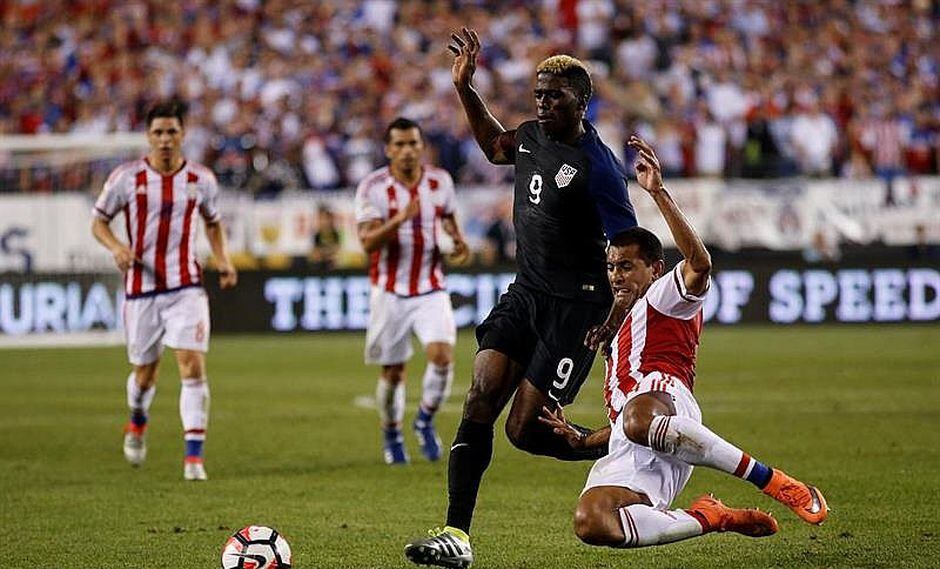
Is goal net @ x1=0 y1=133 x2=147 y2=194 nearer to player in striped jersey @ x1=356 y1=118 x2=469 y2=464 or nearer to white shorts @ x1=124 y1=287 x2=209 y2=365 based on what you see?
player in striped jersey @ x1=356 y1=118 x2=469 y2=464

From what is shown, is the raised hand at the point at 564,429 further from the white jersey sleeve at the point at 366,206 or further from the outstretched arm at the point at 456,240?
the white jersey sleeve at the point at 366,206

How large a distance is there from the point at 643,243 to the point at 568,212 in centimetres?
65

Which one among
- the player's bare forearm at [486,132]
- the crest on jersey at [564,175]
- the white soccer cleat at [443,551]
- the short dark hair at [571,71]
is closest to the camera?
the white soccer cleat at [443,551]

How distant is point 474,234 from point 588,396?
7.82m

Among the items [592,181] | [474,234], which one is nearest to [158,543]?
[592,181]

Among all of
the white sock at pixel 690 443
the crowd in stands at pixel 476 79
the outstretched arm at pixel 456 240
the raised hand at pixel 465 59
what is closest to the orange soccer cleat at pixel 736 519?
the white sock at pixel 690 443

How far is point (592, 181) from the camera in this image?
7758 mm

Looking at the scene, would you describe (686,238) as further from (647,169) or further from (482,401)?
(482,401)

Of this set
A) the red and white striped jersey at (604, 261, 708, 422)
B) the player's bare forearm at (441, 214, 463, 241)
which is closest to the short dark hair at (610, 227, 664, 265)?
the red and white striped jersey at (604, 261, 708, 422)

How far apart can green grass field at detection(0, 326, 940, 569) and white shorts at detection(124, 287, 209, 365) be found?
32.5 inches

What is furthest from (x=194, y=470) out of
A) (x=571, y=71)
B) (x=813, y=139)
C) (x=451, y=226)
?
(x=813, y=139)

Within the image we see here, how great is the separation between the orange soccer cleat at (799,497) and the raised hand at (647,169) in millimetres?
1267

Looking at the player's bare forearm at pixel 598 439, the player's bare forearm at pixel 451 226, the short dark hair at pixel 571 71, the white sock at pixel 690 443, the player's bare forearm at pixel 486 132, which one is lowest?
the player's bare forearm at pixel 598 439

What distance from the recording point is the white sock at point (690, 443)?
6824 mm
